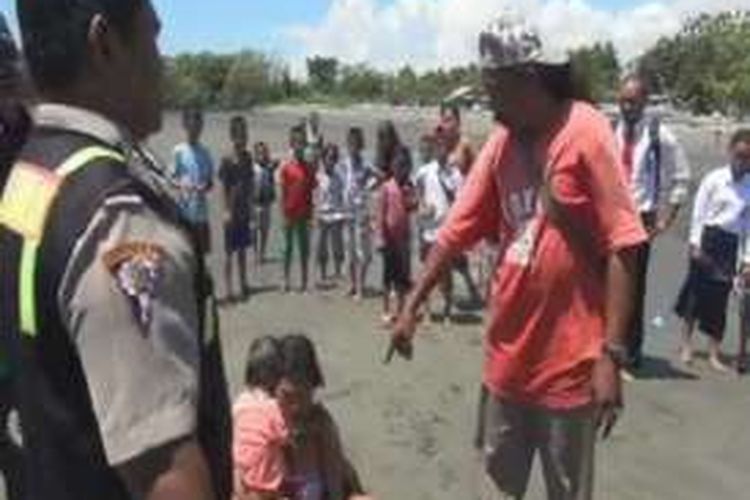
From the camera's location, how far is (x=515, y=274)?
584 centimetres

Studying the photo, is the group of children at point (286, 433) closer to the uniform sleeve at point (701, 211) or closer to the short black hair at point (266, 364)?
the short black hair at point (266, 364)

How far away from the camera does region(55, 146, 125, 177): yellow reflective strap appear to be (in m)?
2.65

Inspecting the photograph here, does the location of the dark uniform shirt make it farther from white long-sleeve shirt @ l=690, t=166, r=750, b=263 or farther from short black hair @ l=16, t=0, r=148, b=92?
white long-sleeve shirt @ l=690, t=166, r=750, b=263

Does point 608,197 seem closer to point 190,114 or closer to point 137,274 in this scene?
point 137,274

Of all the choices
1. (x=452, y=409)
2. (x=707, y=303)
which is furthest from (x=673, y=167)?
(x=452, y=409)

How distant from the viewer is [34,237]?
2625 mm

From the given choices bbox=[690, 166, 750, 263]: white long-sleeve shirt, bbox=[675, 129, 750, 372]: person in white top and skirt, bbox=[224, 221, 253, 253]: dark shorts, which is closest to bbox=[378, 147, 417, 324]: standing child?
bbox=[224, 221, 253, 253]: dark shorts

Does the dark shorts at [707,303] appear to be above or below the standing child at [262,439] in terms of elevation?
below

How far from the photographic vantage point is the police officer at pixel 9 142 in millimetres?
3158

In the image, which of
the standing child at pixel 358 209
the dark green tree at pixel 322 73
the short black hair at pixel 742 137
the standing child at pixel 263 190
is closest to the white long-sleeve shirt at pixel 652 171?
the short black hair at pixel 742 137

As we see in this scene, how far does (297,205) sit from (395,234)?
1.96 meters

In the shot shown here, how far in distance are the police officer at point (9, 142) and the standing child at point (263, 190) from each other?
1296 cm

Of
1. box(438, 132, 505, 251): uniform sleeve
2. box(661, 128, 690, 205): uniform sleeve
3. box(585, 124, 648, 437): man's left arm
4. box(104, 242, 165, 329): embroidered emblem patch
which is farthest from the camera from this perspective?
box(661, 128, 690, 205): uniform sleeve

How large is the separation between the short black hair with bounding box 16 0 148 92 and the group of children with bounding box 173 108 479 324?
11246 mm
